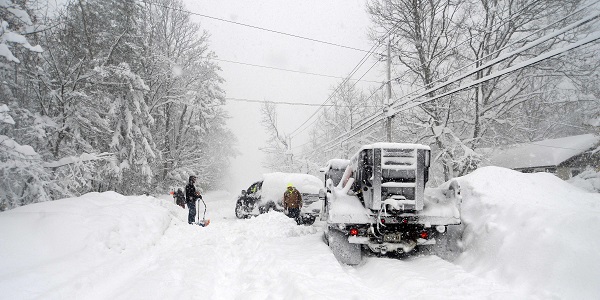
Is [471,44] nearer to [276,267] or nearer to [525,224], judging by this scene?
[525,224]

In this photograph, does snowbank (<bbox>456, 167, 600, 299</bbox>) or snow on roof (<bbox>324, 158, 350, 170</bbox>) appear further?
snow on roof (<bbox>324, 158, 350, 170</bbox>)

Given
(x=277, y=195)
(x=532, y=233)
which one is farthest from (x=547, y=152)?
(x=532, y=233)

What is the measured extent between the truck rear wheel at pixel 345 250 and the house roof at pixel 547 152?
2638cm

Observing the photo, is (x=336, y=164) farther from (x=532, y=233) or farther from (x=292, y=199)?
(x=532, y=233)

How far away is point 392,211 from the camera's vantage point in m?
5.98

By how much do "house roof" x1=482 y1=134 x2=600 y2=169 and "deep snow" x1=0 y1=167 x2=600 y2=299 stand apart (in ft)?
83.1

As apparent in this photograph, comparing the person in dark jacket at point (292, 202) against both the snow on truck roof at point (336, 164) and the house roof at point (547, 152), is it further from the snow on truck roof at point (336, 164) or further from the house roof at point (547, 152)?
the house roof at point (547, 152)

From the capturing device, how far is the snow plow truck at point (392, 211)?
589cm

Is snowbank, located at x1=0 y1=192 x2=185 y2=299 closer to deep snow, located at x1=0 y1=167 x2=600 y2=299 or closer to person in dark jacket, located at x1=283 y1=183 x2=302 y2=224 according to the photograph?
deep snow, located at x1=0 y1=167 x2=600 y2=299

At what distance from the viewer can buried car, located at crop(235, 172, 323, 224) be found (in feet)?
40.5

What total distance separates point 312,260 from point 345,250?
751mm

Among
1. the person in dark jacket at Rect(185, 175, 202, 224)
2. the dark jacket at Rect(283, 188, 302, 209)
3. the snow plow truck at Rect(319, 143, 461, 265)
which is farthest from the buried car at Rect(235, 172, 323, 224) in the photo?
the snow plow truck at Rect(319, 143, 461, 265)

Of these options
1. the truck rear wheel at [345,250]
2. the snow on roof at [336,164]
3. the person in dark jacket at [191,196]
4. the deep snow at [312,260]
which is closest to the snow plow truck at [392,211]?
the truck rear wheel at [345,250]

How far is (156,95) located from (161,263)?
1906 centimetres
